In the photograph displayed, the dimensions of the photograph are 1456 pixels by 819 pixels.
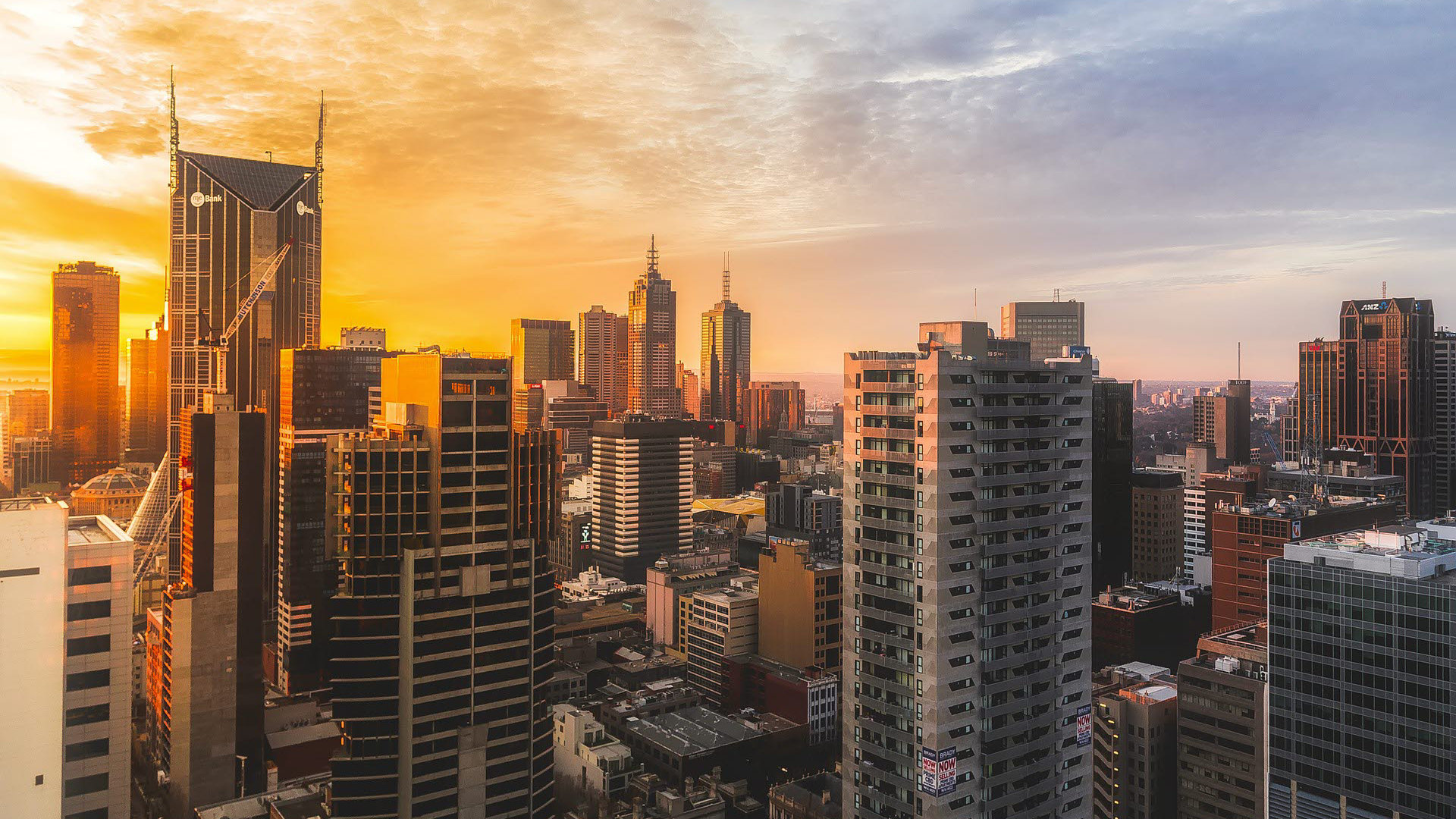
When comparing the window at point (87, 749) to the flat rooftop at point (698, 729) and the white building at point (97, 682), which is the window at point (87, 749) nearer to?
the white building at point (97, 682)

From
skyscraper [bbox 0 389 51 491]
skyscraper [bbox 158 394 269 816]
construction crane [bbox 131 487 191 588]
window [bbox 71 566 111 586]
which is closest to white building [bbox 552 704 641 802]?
skyscraper [bbox 158 394 269 816]

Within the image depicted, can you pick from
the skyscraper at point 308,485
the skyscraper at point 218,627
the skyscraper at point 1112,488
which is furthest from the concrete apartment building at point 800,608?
the skyscraper at point 1112,488

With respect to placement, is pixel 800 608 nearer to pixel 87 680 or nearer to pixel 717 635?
pixel 717 635

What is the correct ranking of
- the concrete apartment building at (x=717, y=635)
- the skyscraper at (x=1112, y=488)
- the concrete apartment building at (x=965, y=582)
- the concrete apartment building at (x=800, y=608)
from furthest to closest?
the skyscraper at (x=1112, y=488)
the concrete apartment building at (x=717, y=635)
the concrete apartment building at (x=800, y=608)
the concrete apartment building at (x=965, y=582)

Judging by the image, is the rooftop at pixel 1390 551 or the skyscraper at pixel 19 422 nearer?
the rooftop at pixel 1390 551

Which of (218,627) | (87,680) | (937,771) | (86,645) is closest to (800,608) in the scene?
(218,627)
